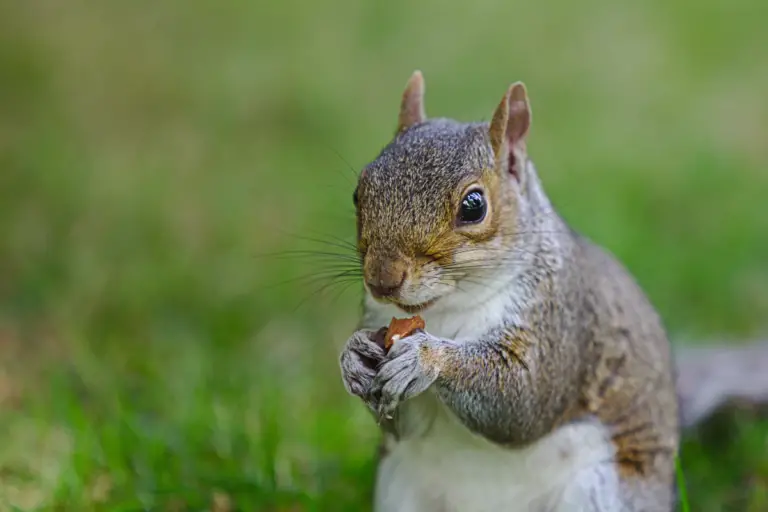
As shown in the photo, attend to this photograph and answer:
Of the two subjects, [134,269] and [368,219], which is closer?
[368,219]

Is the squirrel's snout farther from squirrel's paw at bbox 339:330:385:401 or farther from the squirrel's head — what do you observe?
squirrel's paw at bbox 339:330:385:401

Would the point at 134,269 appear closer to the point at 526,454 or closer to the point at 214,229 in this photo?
the point at 214,229

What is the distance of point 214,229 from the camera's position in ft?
16.5

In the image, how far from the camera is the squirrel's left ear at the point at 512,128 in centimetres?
244

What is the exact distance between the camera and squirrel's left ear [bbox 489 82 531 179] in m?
2.44

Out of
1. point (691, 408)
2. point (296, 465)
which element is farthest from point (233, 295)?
point (691, 408)

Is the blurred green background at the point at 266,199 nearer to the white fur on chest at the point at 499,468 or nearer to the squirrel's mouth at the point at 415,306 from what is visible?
the white fur on chest at the point at 499,468

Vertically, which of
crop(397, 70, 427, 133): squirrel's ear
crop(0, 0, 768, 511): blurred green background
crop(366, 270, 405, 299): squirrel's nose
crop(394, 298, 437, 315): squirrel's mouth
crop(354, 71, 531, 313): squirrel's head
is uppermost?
crop(397, 70, 427, 133): squirrel's ear

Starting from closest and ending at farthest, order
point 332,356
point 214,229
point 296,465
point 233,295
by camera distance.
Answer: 1. point 296,465
2. point 332,356
3. point 233,295
4. point 214,229

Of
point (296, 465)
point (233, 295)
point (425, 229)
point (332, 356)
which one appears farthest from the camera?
point (233, 295)

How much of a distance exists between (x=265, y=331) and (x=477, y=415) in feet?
6.69

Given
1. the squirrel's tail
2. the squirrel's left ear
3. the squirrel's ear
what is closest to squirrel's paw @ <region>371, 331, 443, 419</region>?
the squirrel's left ear

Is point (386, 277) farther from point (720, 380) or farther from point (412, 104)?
point (720, 380)

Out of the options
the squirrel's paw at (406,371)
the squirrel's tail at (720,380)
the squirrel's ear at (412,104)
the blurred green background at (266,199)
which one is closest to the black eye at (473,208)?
the squirrel's paw at (406,371)
